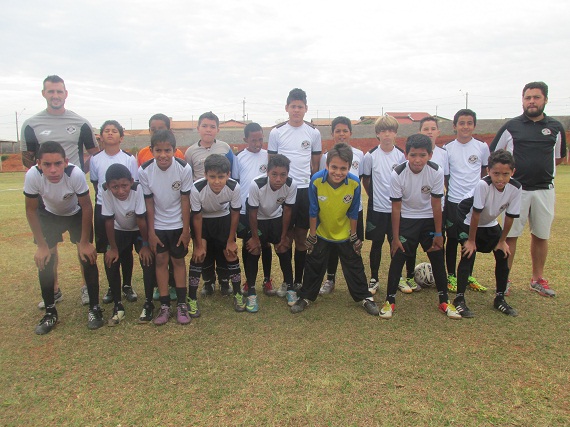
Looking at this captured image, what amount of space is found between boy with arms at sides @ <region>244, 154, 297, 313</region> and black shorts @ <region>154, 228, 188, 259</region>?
2.54 ft

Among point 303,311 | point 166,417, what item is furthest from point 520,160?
point 166,417

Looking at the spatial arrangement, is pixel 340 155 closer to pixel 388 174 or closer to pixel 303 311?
pixel 388 174

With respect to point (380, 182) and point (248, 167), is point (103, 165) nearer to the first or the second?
point (248, 167)

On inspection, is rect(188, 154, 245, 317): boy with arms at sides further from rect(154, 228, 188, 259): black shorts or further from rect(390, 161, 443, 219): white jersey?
rect(390, 161, 443, 219): white jersey

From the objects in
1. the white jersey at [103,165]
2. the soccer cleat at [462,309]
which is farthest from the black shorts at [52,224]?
the soccer cleat at [462,309]

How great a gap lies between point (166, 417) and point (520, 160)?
4.59 m

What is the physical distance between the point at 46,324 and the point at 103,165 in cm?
168

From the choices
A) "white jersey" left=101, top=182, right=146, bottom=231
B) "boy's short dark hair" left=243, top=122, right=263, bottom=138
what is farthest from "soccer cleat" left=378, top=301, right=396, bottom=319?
"white jersey" left=101, top=182, right=146, bottom=231

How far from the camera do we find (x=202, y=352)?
3451 millimetres

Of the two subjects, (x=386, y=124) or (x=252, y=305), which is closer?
(x=252, y=305)

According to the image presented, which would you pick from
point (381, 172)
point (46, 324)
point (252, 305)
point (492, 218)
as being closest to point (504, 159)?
point (492, 218)

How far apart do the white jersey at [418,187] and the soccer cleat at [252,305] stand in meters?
1.82

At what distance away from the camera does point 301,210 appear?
4770mm

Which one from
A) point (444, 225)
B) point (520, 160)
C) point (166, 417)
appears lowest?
point (166, 417)
